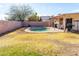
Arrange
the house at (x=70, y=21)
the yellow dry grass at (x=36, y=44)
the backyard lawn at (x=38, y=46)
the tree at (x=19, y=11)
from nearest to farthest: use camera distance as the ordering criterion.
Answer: the backyard lawn at (x=38, y=46), the yellow dry grass at (x=36, y=44), the tree at (x=19, y=11), the house at (x=70, y=21)

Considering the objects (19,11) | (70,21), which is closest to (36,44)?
(19,11)

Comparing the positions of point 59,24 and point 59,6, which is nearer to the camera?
point 59,6

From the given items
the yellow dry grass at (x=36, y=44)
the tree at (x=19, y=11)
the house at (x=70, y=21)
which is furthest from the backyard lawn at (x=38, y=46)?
the house at (x=70, y=21)

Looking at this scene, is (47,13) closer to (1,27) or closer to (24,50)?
(24,50)

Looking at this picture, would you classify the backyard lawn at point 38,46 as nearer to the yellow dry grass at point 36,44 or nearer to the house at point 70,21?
the yellow dry grass at point 36,44

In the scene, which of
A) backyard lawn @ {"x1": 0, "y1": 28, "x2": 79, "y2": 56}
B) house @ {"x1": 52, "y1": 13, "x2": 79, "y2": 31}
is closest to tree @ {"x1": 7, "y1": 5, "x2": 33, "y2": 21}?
backyard lawn @ {"x1": 0, "y1": 28, "x2": 79, "y2": 56}

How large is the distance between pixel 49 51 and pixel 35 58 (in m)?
0.66

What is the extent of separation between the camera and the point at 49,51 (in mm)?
5727

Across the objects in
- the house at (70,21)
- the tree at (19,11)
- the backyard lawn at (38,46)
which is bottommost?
the backyard lawn at (38,46)

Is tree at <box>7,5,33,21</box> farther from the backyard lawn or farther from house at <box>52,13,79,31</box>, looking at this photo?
house at <box>52,13,79,31</box>

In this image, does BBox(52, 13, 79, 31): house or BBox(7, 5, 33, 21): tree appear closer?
BBox(7, 5, 33, 21): tree

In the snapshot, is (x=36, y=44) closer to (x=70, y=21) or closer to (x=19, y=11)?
(x=19, y=11)

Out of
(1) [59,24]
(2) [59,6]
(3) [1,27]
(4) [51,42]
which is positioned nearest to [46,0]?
(2) [59,6]

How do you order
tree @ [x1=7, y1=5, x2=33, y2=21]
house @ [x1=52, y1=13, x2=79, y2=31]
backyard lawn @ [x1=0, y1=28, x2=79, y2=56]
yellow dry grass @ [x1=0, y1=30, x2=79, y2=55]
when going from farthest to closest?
1. house @ [x1=52, y1=13, x2=79, y2=31]
2. tree @ [x1=7, y1=5, x2=33, y2=21]
3. yellow dry grass @ [x1=0, y1=30, x2=79, y2=55]
4. backyard lawn @ [x1=0, y1=28, x2=79, y2=56]
